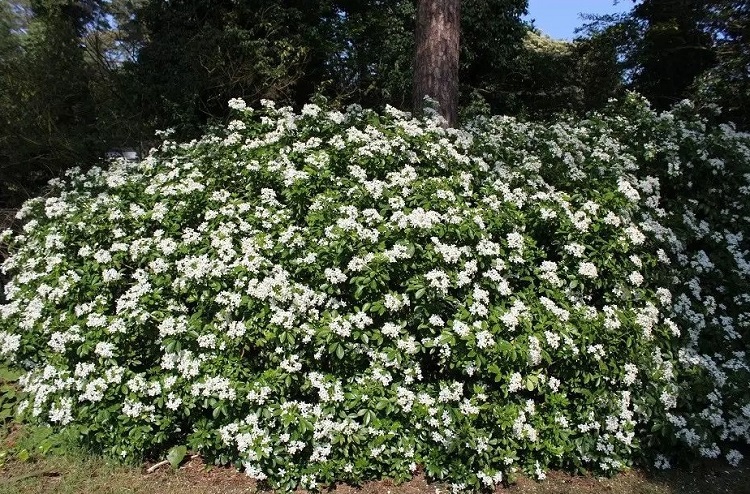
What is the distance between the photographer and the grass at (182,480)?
3240mm

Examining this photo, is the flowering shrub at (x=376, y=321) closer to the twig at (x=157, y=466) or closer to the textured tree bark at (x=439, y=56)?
the twig at (x=157, y=466)

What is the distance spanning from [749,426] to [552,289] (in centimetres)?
175

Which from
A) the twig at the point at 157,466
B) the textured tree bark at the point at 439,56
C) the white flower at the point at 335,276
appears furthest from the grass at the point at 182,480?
the textured tree bark at the point at 439,56

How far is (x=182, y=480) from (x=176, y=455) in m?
0.16

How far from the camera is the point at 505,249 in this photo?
3646 millimetres

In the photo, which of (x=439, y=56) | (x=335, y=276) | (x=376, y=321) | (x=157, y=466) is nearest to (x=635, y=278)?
(x=376, y=321)

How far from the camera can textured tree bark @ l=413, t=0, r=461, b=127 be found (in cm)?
609

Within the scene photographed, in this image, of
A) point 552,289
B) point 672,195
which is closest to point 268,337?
point 552,289

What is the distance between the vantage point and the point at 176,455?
3430 millimetres

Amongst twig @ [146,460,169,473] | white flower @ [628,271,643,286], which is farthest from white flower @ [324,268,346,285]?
white flower @ [628,271,643,286]

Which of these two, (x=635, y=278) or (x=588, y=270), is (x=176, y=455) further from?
(x=635, y=278)

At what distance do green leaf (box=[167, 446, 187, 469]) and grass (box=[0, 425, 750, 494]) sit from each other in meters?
0.05

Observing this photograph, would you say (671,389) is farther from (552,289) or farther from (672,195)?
(672,195)

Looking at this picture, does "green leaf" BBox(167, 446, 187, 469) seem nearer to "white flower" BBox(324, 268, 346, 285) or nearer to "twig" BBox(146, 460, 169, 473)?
"twig" BBox(146, 460, 169, 473)
